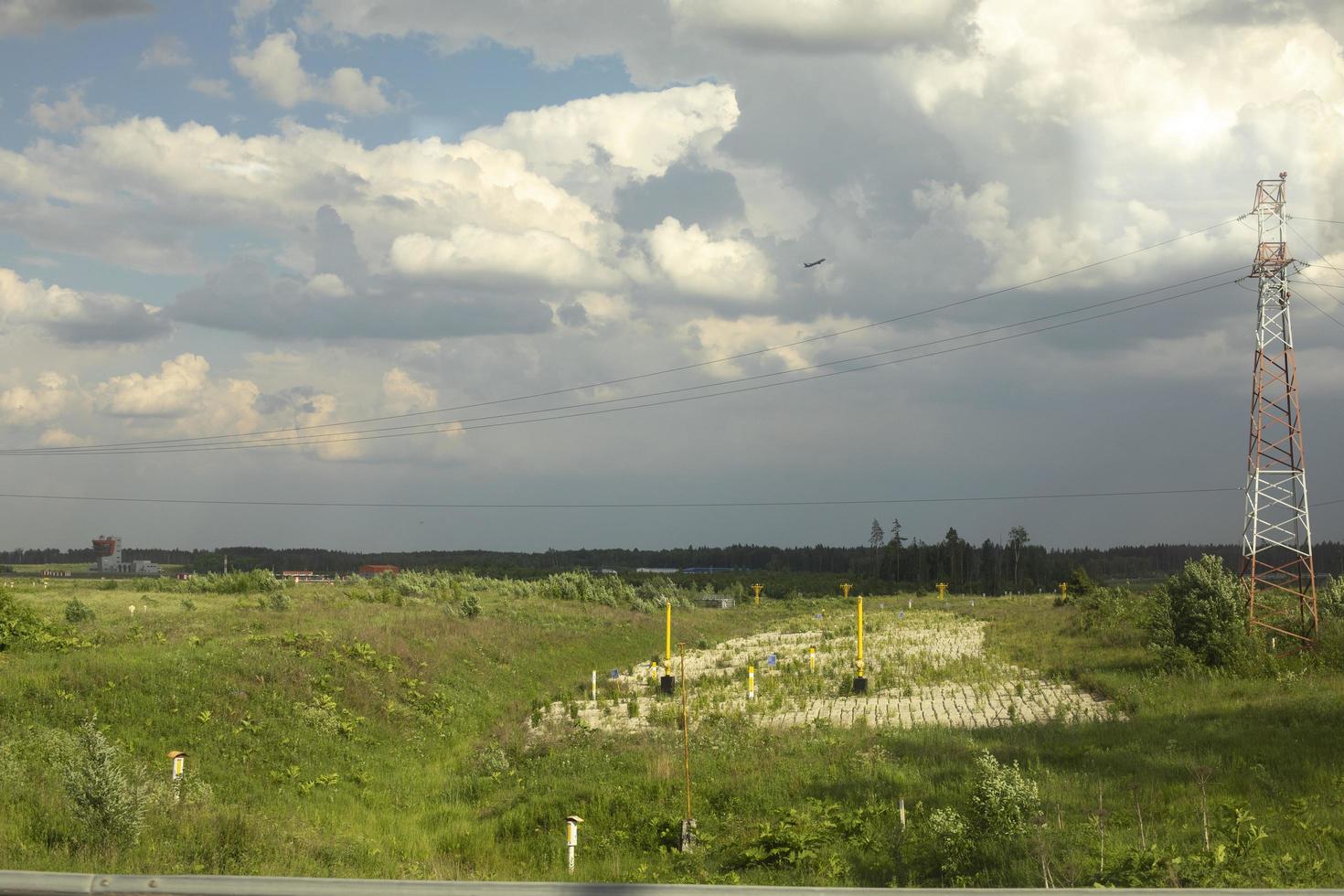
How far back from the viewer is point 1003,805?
12.6 m

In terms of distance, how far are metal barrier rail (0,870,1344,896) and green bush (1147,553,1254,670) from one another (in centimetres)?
2838

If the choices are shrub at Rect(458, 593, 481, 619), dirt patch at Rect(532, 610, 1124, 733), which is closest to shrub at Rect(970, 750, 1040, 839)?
dirt patch at Rect(532, 610, 1124, 733)

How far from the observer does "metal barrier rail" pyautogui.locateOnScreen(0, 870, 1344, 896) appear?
4.57m

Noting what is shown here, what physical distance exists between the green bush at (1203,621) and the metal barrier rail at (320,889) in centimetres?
2838

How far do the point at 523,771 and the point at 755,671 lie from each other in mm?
18710

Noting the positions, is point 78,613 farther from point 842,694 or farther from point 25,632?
point 842,694

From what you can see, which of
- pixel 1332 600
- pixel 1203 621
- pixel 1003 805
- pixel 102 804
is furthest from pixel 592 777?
pixel 1332 600

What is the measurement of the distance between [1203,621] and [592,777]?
2082cm

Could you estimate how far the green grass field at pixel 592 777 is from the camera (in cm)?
1167

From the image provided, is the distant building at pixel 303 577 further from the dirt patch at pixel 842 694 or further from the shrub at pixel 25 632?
the shrub at pixel 25 632

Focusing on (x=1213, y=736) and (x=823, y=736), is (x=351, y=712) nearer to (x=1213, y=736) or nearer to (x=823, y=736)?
(x=823, y=736)

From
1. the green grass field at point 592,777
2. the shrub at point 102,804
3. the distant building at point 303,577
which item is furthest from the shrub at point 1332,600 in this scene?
the distant building at point 303,577

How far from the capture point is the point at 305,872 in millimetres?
10359

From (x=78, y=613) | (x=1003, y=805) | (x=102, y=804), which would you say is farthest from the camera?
(x=78, y=613)
